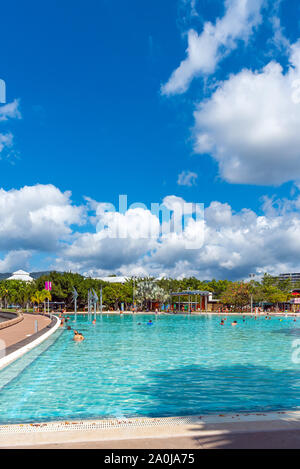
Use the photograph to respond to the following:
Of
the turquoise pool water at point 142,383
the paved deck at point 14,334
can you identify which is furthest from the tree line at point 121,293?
the turquoise pool water at point 142,383

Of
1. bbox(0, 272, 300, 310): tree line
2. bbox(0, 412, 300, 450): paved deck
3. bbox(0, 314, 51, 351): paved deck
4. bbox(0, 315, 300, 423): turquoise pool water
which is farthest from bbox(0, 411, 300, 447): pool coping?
bbox(0, 272, 300, 310): tree line

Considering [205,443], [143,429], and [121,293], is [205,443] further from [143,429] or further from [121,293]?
[121,293]

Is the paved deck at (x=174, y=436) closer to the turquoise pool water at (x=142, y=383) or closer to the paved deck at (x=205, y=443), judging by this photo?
the paved deck at (x=205, y=443)

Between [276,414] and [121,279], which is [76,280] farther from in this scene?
[276,414]

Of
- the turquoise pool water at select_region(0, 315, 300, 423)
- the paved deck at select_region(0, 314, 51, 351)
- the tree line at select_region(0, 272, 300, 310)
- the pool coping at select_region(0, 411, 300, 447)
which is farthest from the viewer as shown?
the tree line at select_region(0, 272, 300, 310)

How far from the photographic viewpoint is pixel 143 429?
6348mm

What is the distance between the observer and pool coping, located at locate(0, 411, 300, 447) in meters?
5.95

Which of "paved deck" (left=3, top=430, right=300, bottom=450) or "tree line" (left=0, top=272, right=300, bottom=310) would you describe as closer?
"paved deck" (left=3, top=430, right=300, bottom=450)

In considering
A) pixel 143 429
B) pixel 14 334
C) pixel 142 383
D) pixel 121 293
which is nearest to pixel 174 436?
pixel 143 429

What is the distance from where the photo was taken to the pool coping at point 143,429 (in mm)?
5945

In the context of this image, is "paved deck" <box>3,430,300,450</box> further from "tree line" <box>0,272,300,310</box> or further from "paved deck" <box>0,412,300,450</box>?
"tree line" <box>0,272,300,310</box>

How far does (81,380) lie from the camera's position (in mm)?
14195

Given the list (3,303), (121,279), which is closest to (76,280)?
(3,303)

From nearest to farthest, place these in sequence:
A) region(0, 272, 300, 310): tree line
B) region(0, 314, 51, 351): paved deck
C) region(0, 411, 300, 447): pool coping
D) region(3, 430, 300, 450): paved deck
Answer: region(3, 430, 300, 450): paved deck < region(0, 411, 300, 447): pool coping < region(0, 314, 51, 351): paved deck < region(0, 272, 300, 310): tree line
